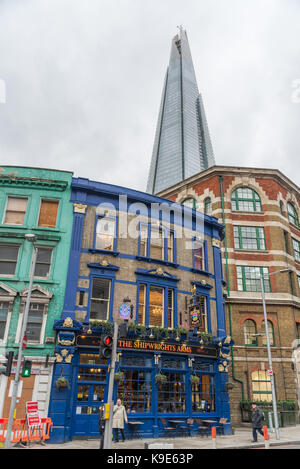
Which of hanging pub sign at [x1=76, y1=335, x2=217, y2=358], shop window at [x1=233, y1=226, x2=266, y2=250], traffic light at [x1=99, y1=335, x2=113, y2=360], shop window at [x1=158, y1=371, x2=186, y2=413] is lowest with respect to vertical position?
shop window at [x1=158, y1=371, x2=186, y2=413]

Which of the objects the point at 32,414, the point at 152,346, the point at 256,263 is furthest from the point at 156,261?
the point at 256,263

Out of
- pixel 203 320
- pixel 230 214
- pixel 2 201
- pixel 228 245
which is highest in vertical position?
pixel 230 214

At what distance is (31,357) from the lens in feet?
54.1

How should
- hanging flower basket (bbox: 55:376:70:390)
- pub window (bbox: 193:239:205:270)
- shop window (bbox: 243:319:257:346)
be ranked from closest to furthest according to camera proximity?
1. hanging flower basket (bbox: 55:376:70:390)
2. pub window (bbox: 193:239:205:270)
3. shop window (bbox: 243:319:257:346)

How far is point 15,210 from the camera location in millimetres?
19844

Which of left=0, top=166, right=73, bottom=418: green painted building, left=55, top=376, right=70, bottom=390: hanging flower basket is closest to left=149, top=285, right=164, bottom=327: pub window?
left=0, top=166, right=73, bottom=418: green painted building

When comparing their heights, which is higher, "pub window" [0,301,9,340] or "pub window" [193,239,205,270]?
"pub window" [193,239,205,270]

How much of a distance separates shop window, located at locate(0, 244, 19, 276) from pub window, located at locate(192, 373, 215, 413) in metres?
11.9

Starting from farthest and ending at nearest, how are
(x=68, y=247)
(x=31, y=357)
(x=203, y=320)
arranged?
1. (x=203, y=320)
2. (x=68, y=247)
3. (x=31, y=357)

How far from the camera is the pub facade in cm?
1711

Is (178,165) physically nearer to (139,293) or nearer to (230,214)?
(230,214)

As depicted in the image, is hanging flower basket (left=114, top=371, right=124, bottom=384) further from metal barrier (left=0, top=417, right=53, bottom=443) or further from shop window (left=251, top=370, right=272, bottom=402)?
shop window (left=251, top=370, right=272, bottom=402)

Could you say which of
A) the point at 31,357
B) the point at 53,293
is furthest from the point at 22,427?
the point at 53,293

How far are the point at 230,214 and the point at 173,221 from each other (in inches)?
412
